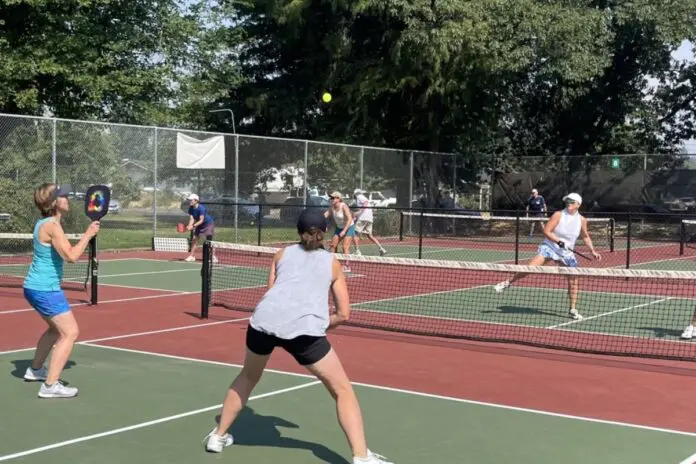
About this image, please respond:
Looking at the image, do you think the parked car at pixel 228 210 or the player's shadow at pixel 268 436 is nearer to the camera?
the player's shadow at pixel 268 436

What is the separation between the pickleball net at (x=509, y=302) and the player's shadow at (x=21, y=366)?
9.77ft

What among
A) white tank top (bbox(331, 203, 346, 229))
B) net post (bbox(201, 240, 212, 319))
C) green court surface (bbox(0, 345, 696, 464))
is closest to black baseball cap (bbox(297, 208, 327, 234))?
green court surface (bbox(0, 345, 696, 464))

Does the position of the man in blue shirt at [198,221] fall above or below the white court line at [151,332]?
above

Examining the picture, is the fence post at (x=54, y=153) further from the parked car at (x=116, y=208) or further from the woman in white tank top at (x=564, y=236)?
the woman in white tank top at (x=564, y=236)

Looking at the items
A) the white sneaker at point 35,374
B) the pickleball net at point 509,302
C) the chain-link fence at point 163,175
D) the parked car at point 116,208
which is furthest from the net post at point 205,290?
the parked car at point 116,208

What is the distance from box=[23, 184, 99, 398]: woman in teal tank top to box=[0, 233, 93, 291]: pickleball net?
16.9 ft

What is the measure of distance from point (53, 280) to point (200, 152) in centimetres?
1683

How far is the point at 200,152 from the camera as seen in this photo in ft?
77.7

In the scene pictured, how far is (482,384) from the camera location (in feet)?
25.6

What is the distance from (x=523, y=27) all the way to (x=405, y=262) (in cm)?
2082

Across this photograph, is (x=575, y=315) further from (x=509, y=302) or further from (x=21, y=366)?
(x=21, y=366)

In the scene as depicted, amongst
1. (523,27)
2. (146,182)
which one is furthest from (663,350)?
(523,27)

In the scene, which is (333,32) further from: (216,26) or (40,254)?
(40,254)

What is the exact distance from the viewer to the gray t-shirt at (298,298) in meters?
5.04
